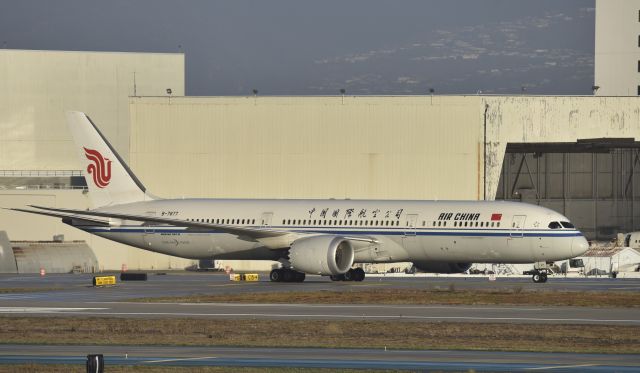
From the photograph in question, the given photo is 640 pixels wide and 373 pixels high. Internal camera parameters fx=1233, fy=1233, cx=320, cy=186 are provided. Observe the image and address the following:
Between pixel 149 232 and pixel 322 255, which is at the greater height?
pixel 149 232

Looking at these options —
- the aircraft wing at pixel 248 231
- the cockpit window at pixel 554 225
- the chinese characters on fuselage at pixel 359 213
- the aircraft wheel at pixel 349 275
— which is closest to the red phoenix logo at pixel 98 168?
the aircraft wing at pixel 248 231

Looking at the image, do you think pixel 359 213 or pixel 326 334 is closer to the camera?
pixel 326 334

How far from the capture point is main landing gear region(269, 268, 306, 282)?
187 ft

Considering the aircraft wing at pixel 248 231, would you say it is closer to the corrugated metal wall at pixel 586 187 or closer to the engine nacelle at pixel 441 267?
the engine nacelle at pixel 441 267

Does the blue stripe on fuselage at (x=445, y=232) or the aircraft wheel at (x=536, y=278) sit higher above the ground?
the blue stripe on fuselage at (x=445, y=232)

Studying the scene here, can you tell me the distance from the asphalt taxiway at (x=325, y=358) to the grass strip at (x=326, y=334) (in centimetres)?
101

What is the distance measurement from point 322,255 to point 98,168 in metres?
15.6

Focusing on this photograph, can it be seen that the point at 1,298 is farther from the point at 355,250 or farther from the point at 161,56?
the point at 161,56

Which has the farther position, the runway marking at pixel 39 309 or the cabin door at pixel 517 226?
the cabin door at pixel 517 226

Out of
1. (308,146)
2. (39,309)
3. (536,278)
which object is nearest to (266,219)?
(536,278)

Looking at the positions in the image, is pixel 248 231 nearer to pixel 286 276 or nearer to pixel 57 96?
pixel 286 276

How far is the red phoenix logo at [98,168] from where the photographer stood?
63.4 m

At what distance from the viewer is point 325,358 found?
84.2 ft

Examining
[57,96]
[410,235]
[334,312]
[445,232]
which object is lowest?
[334,312]
